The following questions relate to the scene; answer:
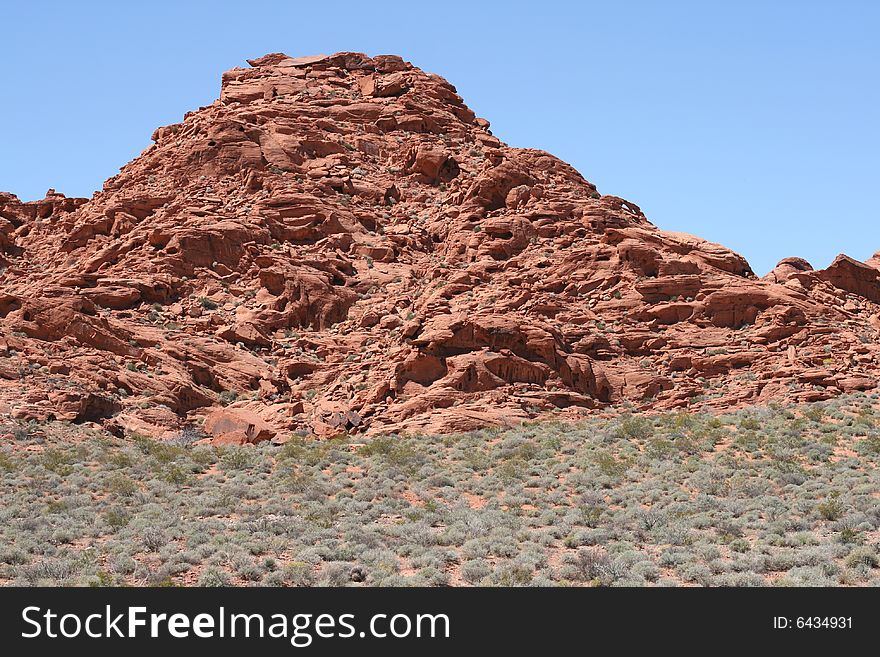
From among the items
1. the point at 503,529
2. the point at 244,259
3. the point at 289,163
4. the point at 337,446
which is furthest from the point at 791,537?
the point at 289,163

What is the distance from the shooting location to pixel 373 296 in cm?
4041

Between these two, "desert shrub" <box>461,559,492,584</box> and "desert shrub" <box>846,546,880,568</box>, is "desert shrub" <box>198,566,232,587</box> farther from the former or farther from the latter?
"desert shrub" <box>846,546,880,568</box>

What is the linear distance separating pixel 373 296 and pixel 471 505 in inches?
789

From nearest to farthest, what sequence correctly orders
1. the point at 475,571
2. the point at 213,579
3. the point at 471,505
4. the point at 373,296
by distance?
1. the point at 213,579
2. the point at 475,571
3. the point at 471,505
4. the point at 373,296

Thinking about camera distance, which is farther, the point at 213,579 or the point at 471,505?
the point at 471,505

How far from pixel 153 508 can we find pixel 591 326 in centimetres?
2034

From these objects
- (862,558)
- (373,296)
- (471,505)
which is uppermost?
(373,296)

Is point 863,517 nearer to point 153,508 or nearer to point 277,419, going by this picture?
point 153,508

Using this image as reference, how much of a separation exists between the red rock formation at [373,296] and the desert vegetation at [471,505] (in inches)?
94.5

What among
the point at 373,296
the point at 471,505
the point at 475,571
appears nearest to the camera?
the point at 475,571

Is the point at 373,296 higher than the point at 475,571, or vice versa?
the point at 373,296

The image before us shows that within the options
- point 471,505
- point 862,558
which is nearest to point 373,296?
point 471,505

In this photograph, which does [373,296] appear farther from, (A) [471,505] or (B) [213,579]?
(B) [213,579]

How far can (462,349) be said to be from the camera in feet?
107
